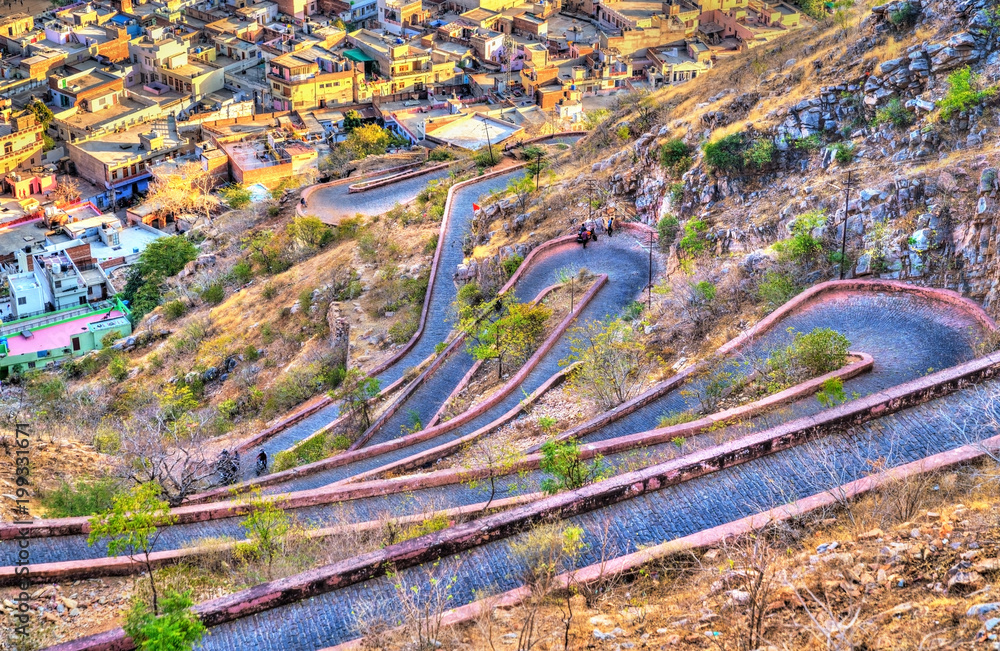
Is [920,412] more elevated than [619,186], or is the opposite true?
[920,412]

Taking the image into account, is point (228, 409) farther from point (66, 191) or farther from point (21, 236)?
point (66, 191)

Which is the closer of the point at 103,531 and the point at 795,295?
the point at 103,531

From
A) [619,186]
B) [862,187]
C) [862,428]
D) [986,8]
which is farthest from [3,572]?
[986,8]

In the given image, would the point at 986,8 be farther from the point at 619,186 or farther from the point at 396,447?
the point at 396,447

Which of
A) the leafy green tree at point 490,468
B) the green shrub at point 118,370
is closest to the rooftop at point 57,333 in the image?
the green shrub at point 118,370

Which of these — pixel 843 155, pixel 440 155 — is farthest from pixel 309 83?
pixel 843 155

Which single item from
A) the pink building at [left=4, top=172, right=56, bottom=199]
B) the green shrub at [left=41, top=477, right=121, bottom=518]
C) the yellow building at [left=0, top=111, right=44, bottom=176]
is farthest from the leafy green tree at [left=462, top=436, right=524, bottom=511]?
the yellow building at [left=0, top=111, right=44, bottom=176]

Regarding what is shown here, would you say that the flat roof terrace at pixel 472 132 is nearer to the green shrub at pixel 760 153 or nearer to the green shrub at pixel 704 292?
the green shrub at pixel 760 153
